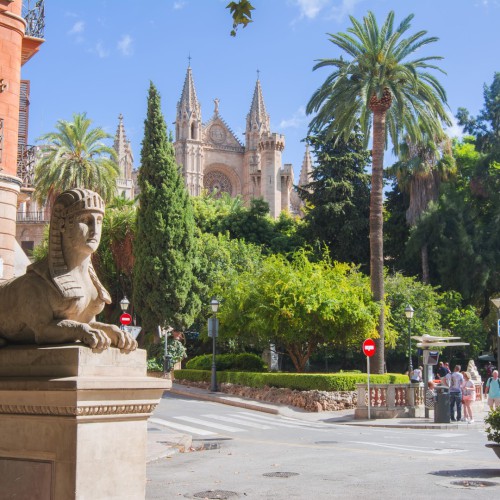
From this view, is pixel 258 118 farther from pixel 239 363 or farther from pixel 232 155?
pixel 239 363

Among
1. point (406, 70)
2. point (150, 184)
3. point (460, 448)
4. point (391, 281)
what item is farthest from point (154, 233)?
point (460, 448)

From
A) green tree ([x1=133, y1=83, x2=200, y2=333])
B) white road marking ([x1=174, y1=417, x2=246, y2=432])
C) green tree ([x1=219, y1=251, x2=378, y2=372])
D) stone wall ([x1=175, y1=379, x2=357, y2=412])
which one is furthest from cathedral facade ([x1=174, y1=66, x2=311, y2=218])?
white road marking ([x1=174, y1=417, x2=246, y2=432])

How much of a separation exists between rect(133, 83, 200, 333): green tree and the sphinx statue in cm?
3638

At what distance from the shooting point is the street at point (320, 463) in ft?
33.5

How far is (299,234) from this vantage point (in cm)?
5366

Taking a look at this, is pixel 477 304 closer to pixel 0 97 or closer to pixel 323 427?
pixel 323 427

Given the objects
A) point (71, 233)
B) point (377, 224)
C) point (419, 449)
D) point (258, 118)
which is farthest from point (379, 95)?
point (258, 118)

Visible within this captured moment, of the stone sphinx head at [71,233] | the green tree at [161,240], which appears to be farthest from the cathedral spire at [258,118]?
the stone sphinx head at [71,233]

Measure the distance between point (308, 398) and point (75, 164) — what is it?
22.7m

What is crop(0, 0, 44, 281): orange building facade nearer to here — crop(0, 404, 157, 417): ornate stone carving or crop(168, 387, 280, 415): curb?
crop(168, 387, 280, 415): curb

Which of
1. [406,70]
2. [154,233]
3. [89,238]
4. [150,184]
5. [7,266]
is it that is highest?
[406,70]

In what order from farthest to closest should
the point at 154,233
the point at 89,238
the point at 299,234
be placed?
the point at 299,234 < the point at 154,233 < the point at 89,238

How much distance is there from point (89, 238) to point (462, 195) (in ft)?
161

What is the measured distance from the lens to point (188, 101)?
117250 millimetres
